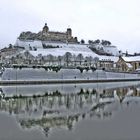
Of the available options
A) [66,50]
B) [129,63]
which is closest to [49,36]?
[66,50]

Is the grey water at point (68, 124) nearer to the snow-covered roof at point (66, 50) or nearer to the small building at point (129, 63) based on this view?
the snow-covered roof at point (66, 50)

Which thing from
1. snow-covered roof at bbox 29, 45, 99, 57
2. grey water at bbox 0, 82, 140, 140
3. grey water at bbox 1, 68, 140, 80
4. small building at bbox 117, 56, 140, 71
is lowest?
grey water at bbox 0, 82, 140, 140

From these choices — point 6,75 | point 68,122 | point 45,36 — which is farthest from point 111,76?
point 68,122

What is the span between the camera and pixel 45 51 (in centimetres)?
9444

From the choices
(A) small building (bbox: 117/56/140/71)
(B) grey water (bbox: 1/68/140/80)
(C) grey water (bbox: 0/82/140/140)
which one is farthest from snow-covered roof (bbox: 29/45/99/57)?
(C) grey water (bbox: 0/82/140/140)

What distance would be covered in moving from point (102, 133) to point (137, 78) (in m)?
64.1

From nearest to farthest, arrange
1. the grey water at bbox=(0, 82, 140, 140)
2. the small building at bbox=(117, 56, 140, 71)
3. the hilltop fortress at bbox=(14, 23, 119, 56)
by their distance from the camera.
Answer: the grey water at bbox=(0, 82, 140, 140) < the small building at bbox=(117, 56, 140, 71) < the hilltop fortress at bbox=(14, 23, 119, 56)

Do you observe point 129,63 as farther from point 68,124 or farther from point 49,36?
point 68,124

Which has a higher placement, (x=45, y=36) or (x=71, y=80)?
(x=45, y=36)

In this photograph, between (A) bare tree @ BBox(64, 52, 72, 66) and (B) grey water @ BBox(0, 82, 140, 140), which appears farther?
(A) bare tree @ BBox(64, 52, 72, 66)

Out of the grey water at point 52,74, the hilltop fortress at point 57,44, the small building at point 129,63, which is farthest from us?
the hilltop fortress at point 57,44

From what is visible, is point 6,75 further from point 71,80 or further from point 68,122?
point 68,122

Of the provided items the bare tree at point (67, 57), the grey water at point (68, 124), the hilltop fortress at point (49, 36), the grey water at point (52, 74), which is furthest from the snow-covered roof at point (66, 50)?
the grey water at point (68, 124)

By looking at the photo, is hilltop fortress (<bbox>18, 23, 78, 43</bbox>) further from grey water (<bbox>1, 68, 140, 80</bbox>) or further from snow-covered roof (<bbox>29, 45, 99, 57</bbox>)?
grey water (<bbox>1, 68, 140, 80</bbox>)
